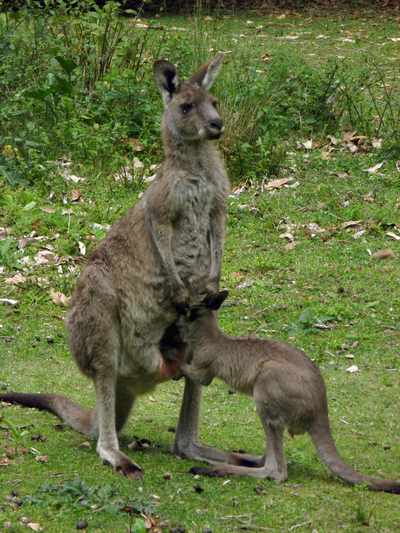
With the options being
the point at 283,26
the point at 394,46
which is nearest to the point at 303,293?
the point at 394,46

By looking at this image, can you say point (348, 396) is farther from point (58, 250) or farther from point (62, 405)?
point (58, 250)

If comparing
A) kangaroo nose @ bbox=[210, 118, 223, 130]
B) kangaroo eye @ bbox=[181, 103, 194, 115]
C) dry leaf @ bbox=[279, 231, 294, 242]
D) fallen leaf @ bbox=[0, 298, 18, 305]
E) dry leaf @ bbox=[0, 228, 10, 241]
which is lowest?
fallen leaf @ bbox=[0, 298, 18, 305]

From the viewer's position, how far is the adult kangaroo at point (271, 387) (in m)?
5.48

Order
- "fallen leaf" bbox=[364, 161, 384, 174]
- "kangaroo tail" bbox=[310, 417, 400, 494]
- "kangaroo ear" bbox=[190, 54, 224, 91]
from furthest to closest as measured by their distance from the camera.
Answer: "fallen leaf" bbox=[364, 161, 384, 174], "kangaroo ear" bbox=[190, 54, 224, 91], "kangaroo tail" bbox=[310, 417, 400, 494]

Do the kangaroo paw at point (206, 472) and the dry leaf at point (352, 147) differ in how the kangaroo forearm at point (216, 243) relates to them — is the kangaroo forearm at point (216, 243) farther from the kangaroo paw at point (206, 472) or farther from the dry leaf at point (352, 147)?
the dry leaf at point (352, 147)

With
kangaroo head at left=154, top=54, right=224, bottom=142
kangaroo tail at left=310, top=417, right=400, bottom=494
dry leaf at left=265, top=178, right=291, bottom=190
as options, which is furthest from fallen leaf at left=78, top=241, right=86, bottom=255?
kangaroo tail at left=310, top=417, right=400, bottom=494

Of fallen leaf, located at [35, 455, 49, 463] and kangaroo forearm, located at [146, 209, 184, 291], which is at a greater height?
kangaroo forearm, located at [146, 209, 184, 291]

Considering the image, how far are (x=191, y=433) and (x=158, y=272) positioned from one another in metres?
0.88

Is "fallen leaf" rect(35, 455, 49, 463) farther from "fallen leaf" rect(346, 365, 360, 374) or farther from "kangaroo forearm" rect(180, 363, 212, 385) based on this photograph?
"fallen leaf" rect(346, 365, 360, 374)

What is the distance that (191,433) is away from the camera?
6.02m

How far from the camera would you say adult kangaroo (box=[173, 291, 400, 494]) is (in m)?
5.48

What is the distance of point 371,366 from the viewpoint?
7.45 meters

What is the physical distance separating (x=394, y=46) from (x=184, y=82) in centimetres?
992

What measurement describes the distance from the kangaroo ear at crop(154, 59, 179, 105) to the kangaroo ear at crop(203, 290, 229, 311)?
43.4 inches
